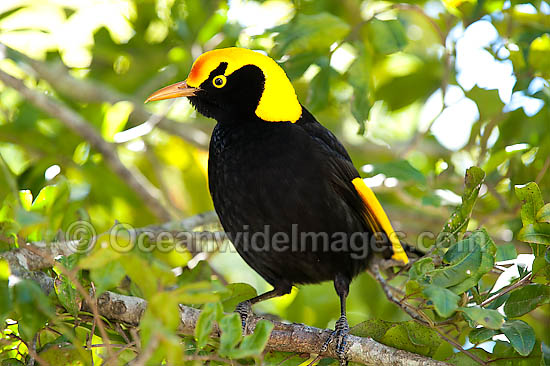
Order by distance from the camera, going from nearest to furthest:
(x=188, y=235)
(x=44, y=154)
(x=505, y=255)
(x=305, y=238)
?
(x=505, y=255), (x=305, y=238), (x=188, y=235), (x=44, y=154)

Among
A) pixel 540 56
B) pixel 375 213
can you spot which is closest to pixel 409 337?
pixel 375 213

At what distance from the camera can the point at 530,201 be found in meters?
2.56

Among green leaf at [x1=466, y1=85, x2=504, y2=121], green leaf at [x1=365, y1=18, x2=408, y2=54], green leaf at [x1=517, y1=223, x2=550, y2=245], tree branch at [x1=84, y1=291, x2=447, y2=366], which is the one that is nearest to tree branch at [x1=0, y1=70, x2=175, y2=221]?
tree branch at [x1=84, y1=291, x2=447, y2=366]

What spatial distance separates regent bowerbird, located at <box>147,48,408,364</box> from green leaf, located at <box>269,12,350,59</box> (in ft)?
0.47

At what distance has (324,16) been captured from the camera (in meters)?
3.63

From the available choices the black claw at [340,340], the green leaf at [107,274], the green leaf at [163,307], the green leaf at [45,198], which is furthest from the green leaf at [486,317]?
the green leaf at [45,198]

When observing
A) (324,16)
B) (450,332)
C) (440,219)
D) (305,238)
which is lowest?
(440,219)

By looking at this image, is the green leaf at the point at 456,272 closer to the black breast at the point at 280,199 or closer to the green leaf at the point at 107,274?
the black breast at the point at 280,199

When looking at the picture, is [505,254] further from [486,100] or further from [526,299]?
[486,100]

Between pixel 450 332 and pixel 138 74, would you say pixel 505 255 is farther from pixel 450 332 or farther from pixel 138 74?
pixel 138 74

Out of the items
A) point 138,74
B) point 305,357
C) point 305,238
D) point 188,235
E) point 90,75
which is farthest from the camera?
point 90,75

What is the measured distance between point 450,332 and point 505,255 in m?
0.59

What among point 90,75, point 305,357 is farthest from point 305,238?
point 90,75

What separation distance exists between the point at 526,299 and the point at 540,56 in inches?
73.7
